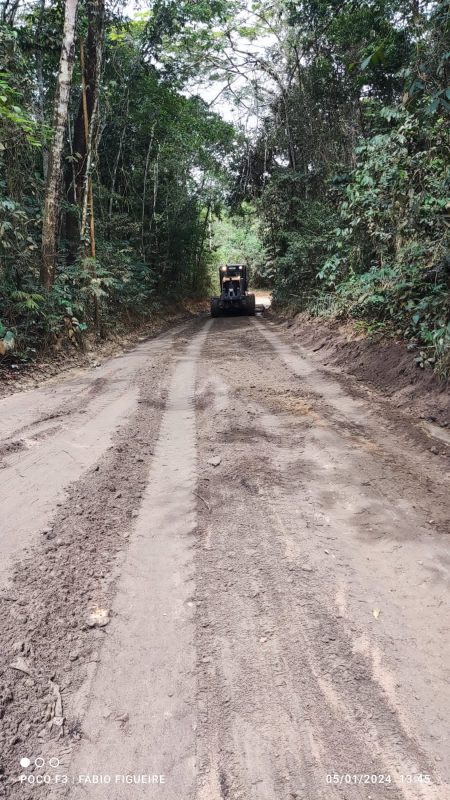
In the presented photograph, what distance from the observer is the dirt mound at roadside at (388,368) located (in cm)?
487

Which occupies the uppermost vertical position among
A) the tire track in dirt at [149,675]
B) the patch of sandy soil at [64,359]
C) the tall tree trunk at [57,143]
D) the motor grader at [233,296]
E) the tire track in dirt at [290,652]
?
the tall tree trunk at [57,143]

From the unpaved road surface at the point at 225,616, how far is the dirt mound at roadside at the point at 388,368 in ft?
2.97

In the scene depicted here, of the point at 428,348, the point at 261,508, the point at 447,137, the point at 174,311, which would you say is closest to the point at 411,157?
the point at 447,137

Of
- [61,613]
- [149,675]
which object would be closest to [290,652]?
[149,675]

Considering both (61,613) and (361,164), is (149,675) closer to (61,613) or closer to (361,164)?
(61,613)

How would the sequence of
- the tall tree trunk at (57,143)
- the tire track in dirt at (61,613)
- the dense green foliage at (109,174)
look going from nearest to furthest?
the tire track in dirt at (61,613) < the dense green foliage at (109,174) < the tall tree trunk at (57,143)

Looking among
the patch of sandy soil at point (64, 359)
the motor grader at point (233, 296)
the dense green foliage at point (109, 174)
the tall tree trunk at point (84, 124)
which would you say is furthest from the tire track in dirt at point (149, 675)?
the motor grader at point (233, 296)

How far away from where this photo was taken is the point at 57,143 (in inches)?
310

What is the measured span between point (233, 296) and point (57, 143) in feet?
37.0

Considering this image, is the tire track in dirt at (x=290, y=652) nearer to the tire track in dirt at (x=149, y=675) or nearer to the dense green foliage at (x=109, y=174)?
the tire track in dirt at (x=149, y=675)

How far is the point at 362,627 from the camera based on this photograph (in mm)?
1849

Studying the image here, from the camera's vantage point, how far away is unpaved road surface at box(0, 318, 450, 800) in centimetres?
133

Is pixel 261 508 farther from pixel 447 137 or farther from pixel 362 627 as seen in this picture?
pixel 447 137

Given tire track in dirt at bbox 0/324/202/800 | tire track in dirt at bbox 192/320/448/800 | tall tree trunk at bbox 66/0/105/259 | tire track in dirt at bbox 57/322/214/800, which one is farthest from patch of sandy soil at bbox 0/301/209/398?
tire track in dirt at bbox 192/320/448/800
